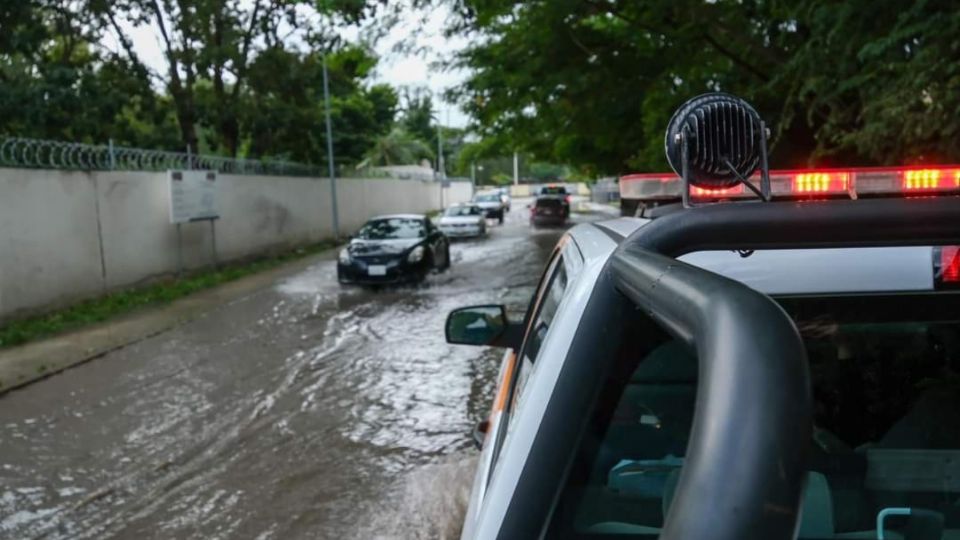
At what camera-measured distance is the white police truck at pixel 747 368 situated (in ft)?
2.24

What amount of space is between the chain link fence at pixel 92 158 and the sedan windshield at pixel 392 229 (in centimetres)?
372

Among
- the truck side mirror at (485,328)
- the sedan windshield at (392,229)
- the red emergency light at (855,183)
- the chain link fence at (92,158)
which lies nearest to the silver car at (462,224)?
the chain link fence at (92,158)

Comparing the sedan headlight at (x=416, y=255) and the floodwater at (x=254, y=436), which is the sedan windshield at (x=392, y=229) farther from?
the floodwater at (x=254, y=436)

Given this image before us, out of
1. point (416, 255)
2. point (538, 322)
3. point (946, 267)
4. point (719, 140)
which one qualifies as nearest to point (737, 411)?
point (719, 140)

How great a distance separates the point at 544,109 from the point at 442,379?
28.5ft

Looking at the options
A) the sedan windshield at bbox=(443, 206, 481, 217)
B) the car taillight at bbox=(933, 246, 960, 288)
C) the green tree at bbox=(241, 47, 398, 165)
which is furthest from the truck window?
the sedan windshield at bbox=(443, 206, 481, 217)

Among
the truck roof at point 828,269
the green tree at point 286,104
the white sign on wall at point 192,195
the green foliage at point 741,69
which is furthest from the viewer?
the green tree at point 286,104

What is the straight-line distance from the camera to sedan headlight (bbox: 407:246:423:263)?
16.3m

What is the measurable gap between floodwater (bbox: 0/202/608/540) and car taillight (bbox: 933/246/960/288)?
3.74m

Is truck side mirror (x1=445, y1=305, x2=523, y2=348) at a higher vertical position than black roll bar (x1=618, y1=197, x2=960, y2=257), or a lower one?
lower

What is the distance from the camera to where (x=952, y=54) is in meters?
6.11

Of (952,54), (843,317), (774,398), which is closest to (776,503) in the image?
(774,398)

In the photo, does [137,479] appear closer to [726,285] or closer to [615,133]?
[726,285]

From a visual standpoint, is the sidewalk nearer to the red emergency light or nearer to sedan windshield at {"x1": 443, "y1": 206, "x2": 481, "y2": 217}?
the red emergency light
